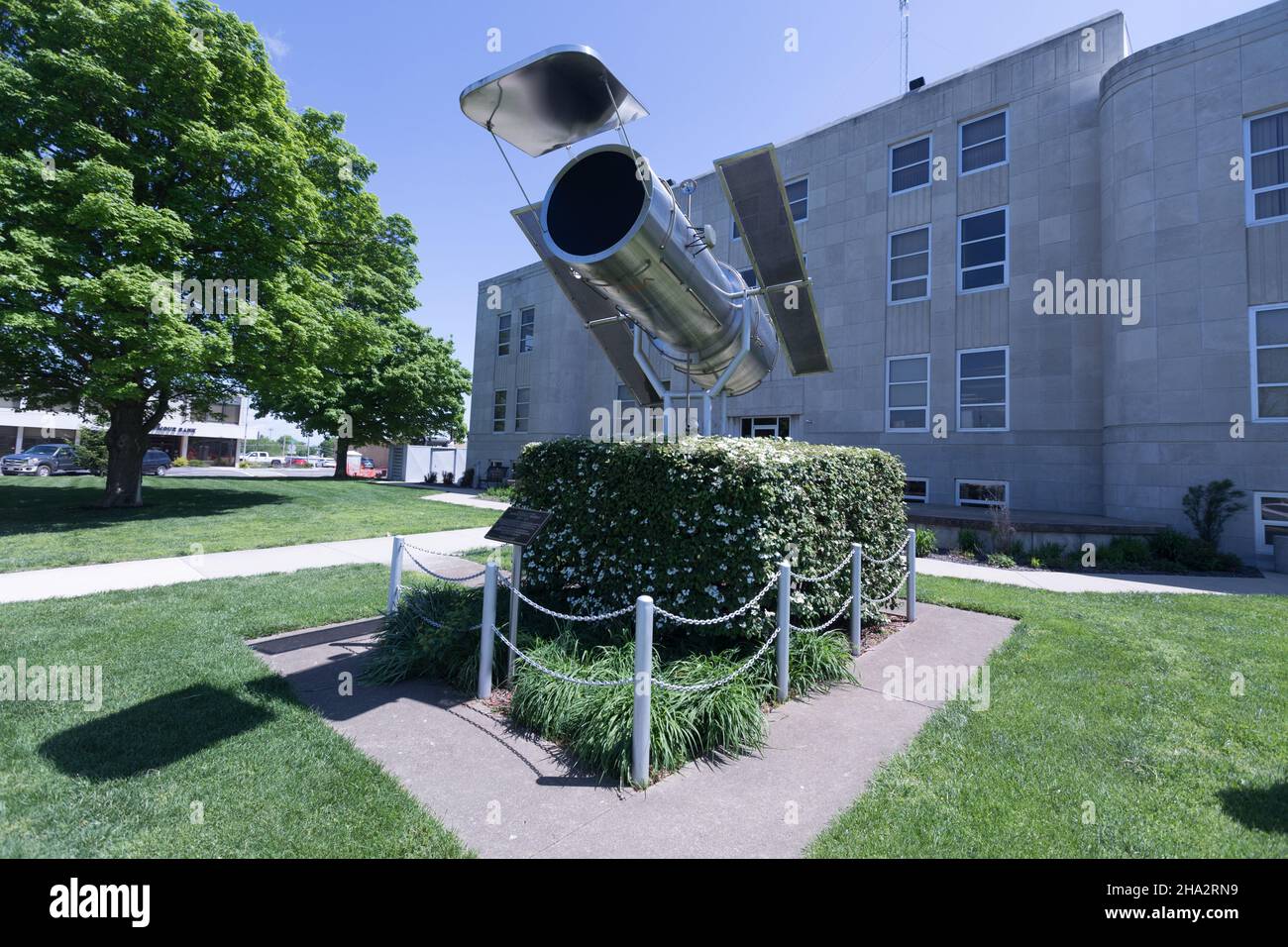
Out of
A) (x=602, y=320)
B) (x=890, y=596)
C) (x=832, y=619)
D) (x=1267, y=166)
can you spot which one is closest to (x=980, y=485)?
(x=1267, y=166)

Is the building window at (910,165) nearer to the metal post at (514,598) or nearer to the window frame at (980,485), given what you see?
the window frame at (980,485)

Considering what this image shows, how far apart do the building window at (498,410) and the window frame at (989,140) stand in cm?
2291

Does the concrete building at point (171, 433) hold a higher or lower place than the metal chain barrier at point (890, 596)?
higher

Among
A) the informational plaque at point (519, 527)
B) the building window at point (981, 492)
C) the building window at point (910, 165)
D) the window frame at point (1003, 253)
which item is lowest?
the informational plaque at point (519, 527)

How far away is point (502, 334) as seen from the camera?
31328 millimetres

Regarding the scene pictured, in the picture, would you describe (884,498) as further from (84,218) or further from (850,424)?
(84,218)

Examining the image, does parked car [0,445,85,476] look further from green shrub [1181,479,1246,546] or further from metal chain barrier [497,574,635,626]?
green shrub [1181,479,1246,546]

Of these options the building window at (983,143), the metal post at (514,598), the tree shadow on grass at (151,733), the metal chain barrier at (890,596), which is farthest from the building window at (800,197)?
the tree shadow on grass at (151,733)

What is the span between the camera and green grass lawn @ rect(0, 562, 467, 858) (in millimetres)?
2697

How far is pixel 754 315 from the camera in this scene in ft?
20.6

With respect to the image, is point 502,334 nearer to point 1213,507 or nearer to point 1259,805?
point 1213,507

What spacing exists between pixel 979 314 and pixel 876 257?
12.2 feet

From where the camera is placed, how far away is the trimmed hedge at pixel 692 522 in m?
4.87
